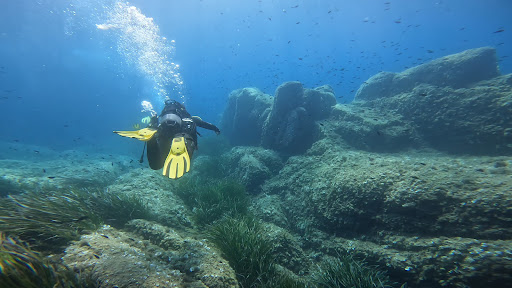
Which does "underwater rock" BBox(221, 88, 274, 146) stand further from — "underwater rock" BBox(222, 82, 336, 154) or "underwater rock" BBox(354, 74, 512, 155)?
"underwater rock" BBox(354, 74, 512, 155)

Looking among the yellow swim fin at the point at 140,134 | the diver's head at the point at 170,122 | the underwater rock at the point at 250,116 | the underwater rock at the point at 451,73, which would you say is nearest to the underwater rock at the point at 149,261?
the yellow swim fin at the point at 140,134

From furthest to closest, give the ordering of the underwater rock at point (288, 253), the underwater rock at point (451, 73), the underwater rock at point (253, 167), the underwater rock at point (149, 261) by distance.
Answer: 1. the underwater rock at point (451, 73)
2. the underwater rock at point (253, 167)
3. the underwater rock at point (288, 253)
4. the underwater rock at point (149, 261)

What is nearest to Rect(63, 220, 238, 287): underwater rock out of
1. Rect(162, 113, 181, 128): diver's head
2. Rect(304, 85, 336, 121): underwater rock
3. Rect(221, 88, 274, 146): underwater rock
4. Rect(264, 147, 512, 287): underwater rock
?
Rect(162, 113, 181, 128): diver's head

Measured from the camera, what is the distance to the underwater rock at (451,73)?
10.5 meters

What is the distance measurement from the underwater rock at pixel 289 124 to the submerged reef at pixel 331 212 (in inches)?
29.9

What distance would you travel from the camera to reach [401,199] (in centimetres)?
486

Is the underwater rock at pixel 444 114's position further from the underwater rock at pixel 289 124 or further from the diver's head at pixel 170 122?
the diver's head at pixel 170 122

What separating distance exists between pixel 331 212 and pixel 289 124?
6.46m

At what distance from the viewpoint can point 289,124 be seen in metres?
11.5

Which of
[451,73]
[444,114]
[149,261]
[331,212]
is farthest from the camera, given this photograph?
[451,73]

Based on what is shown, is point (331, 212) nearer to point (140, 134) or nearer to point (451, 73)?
point (140, 134)

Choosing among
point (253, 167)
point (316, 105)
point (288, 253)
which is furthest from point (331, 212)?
point (316, 105)

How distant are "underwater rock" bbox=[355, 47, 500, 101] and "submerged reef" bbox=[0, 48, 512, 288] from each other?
0.33 feet

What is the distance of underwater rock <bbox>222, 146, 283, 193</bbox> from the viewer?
9258 millimetres
